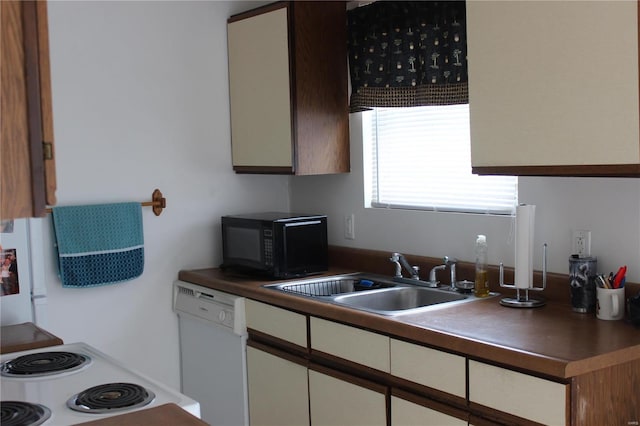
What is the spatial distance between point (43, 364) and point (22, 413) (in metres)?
0.43

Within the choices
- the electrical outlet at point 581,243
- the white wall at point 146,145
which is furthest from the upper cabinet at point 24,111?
the white wall at point 146,145

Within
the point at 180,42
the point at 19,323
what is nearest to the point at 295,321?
the point at 19,323

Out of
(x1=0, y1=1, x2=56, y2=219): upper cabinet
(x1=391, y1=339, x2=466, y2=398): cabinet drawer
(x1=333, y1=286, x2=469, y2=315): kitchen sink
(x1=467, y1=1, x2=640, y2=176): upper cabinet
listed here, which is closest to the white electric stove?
(x1=391, y1=339, x2=466, y2=398): cabinet drawer

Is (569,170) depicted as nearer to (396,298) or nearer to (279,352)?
(396,298)

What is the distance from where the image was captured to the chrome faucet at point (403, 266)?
3.15 metres

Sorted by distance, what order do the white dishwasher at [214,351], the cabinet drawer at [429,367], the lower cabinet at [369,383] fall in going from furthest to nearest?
the white dishwasher at [214,351]
the cabinet drawer at [429,367]
the lower cabinet at [369,383]

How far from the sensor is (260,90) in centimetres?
363

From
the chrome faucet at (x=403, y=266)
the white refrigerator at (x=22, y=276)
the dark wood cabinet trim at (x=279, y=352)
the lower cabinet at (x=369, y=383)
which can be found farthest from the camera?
the chrome faucet at (x=403, y=266)

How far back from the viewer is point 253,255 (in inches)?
137

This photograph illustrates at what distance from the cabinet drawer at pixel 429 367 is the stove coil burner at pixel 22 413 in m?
1.13

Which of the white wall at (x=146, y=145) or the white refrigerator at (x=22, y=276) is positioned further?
the white wall at (x=146, y=145)

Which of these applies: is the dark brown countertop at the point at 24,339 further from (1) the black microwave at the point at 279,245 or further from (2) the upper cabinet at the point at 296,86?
(2) the upper cabinet at the point at 296,86

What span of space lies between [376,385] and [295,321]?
0.51m

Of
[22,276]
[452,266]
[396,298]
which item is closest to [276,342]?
[396,298]
